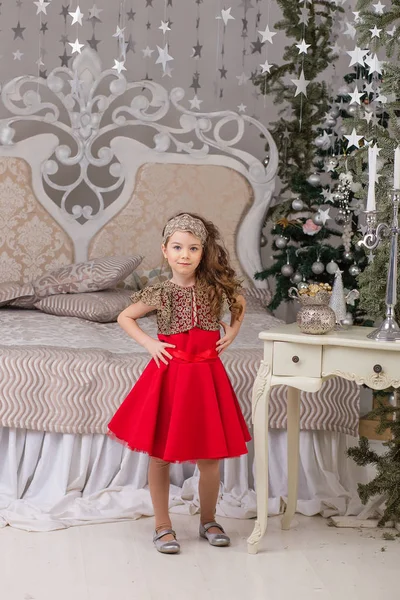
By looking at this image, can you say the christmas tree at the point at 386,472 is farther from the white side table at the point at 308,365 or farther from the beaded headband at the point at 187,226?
the beaded headband at the point at 187,226

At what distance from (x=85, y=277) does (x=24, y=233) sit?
65 cm

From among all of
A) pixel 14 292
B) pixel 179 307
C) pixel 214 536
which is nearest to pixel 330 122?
pixel 14 292

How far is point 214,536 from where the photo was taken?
2613 mm

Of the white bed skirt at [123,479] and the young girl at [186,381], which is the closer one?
the young girl at [186,381]

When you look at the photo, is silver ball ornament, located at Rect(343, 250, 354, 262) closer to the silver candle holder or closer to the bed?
the bed

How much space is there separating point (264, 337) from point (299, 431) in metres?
0.53

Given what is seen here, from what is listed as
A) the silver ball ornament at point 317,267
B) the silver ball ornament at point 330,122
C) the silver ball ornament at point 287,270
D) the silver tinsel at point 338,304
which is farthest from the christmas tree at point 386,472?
the silver ball ornament at point 330,122

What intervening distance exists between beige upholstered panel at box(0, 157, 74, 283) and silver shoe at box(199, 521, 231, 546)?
2058mm

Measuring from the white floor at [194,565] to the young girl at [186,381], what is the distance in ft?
0.36

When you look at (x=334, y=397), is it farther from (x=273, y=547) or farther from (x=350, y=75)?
(x=350, y=75)

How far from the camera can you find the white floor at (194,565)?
2.27 metres

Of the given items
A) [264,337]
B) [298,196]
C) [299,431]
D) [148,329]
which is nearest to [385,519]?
[299,431]

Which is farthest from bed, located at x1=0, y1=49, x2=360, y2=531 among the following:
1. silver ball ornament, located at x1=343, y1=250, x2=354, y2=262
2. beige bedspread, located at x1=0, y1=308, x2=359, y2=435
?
silver ball ornament, located at x1=343, y1=250, x2=354, y2=262

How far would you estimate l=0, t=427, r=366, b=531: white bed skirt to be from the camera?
9.48ft
